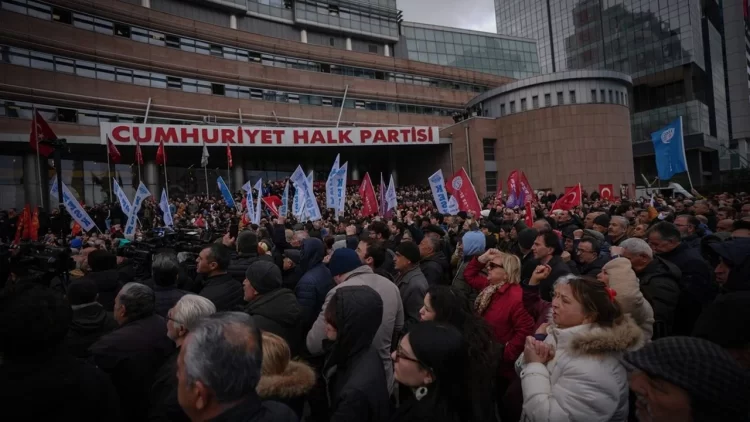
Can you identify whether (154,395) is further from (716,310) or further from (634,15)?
(634,15)

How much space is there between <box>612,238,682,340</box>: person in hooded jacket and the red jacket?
1264mm

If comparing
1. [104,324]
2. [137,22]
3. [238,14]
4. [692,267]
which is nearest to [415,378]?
[104,324]

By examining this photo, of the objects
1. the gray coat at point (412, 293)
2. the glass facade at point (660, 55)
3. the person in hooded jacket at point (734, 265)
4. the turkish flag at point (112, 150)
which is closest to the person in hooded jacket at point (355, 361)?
the gray coat at point (412, 293)

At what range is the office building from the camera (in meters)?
51.6

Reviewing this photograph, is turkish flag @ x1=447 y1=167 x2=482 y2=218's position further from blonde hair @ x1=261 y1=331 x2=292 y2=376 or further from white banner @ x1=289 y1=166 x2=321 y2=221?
blonde hair @ x1=261 y1=331 x2=292 y2=376

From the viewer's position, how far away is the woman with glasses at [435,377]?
2.01m

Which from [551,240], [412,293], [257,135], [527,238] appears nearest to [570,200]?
[527,238]

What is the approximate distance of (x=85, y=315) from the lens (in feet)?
11.1

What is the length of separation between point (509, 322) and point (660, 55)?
65.1 meters

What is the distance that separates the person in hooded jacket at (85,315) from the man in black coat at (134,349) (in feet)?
0.90

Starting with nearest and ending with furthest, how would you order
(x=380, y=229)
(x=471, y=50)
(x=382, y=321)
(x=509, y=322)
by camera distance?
1. (x=382, y=321)
2. (x=509, y=322)
3. (x=380, y=229)
4. (x=471, y=50)

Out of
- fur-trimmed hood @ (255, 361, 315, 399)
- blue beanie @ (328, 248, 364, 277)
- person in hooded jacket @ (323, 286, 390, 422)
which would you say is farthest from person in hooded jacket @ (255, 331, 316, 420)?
blue beanie @ (328, 248, 364, 277)

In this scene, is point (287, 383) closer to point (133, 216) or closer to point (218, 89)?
point (133, 216)

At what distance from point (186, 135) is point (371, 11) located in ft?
90.4
